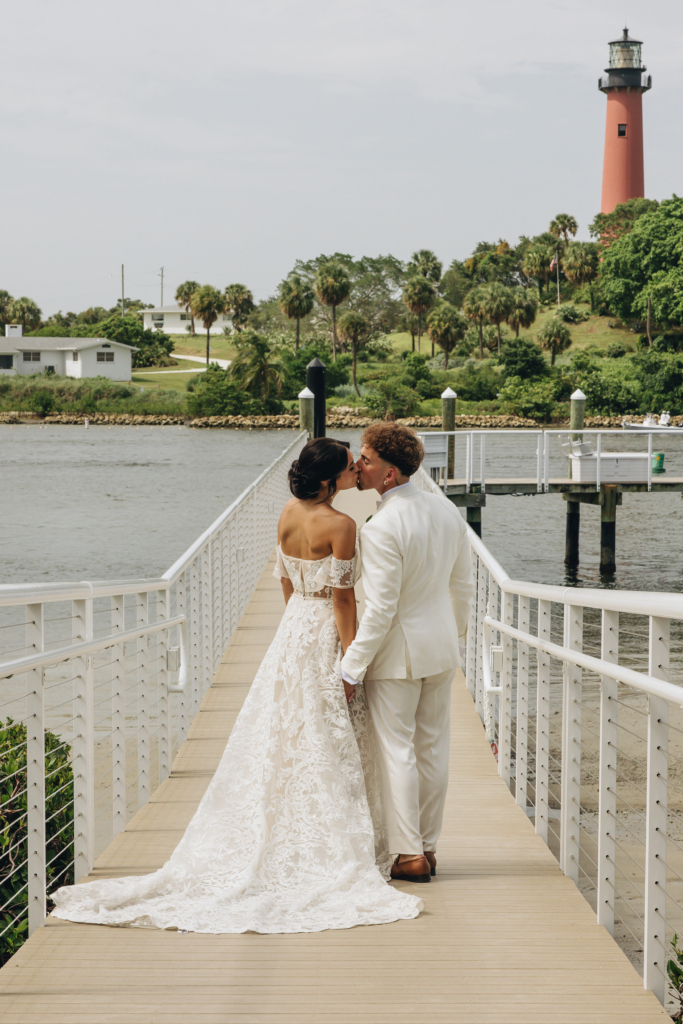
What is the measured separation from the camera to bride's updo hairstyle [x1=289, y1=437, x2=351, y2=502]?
3.63 metres

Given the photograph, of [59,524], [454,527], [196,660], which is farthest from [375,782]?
[59,524]

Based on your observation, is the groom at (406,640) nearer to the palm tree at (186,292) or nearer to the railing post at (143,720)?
the railing post at (143,720)

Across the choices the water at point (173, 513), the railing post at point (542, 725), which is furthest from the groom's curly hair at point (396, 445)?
the water at point (173, 513)

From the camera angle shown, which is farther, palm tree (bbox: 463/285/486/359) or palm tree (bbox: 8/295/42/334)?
palm tree (bbox: 8/295/42/334)

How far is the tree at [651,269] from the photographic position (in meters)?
65.2

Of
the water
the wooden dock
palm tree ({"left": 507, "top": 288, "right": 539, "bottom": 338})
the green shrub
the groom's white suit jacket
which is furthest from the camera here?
palm tree ({"left": 507, "top": 288, "right": 539, "bottom": 338})

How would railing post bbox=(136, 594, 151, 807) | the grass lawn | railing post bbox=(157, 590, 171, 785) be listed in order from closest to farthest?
railing post bbox=(136, 594, 151, 807) < railing post bbox=(157, 590, 171, 785) < the grass lawn

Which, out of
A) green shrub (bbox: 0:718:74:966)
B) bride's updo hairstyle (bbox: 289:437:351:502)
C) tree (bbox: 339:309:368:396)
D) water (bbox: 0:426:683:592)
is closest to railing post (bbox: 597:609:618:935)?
bride's updo hairstyle (bbox: 289:437:351:502)

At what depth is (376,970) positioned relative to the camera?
2883 mm

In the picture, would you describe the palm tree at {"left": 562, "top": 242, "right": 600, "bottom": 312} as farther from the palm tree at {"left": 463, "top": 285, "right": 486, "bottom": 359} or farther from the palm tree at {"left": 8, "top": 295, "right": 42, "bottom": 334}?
the palm tree at {"left": 8, "top": 295, "right": 42, "bottom": 334}

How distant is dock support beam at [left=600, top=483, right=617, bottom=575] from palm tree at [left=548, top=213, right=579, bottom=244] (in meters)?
69.4

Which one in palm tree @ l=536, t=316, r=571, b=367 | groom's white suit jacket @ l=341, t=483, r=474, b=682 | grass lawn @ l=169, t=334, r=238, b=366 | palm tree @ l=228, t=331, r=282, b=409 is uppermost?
grass lawn @ l=169, t=334, r=238, b=366

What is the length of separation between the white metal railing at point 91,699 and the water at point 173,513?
36.8 ft

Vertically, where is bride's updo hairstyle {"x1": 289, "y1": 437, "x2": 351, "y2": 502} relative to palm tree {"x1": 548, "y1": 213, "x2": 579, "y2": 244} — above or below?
below
